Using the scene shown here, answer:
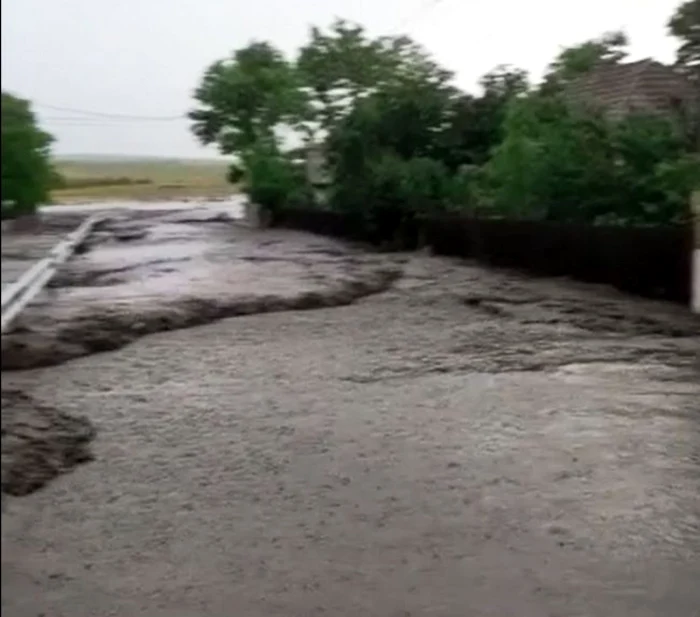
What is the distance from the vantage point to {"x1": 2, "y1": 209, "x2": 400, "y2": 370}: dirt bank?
109 centimetres

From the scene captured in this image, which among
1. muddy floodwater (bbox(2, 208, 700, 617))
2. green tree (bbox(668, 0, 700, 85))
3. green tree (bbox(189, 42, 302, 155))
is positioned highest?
green tree (bbox(668, 0, 700, 85))

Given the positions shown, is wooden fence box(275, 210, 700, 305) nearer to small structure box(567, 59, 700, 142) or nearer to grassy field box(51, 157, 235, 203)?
small structure box(567, 59, 700, 142)

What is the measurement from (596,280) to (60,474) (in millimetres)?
2368

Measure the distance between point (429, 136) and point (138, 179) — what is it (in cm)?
185

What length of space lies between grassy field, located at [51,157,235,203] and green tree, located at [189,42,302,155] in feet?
0.16

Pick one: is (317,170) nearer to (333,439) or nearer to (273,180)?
(273,180)

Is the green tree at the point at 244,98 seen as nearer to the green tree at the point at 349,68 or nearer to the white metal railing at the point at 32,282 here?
the green tree at the point at 349,68

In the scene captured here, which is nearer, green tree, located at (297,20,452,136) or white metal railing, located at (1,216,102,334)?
white metal railing, located at (1,216,102,334)

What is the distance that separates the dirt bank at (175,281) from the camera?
109 centimetres

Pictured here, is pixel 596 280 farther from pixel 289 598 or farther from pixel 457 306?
pixel 289 598

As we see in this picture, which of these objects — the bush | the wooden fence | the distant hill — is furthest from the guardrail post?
the distant hill

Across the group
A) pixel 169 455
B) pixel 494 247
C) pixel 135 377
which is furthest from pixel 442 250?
pixel 169 455

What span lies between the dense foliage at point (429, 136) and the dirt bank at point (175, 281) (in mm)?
126

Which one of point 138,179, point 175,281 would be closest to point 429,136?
point 175,281
